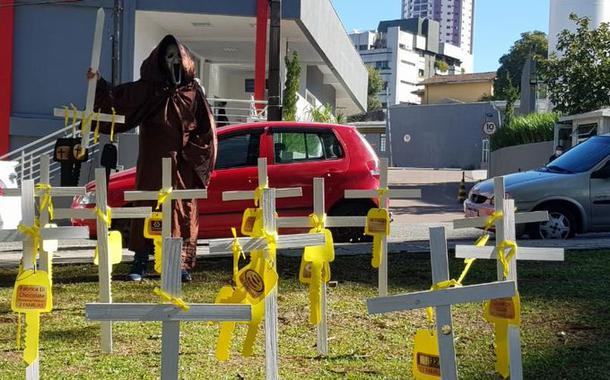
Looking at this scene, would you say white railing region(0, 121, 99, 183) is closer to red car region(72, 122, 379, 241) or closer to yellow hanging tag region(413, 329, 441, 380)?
red car region(72, 122, 379, 241)

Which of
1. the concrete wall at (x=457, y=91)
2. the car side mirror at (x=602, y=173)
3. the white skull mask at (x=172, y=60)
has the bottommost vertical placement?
the car side mirror at (x=602, y=173)

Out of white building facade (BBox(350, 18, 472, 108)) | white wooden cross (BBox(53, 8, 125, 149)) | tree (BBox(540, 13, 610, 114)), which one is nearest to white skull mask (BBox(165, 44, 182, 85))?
white wooden cross (BBox(53, 8, 125, 149))

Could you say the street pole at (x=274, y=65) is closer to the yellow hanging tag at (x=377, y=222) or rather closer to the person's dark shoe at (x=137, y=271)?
→ the person's dark shoe at (x=137, y=271)

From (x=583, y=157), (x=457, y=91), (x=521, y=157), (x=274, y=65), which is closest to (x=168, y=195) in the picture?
(x=583, y=157)

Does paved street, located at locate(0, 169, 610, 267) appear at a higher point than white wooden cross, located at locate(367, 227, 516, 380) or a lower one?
lower

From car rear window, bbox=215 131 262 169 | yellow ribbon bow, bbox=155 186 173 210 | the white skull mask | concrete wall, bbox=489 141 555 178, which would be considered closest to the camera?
yellow ribbon bow, bbox=155 186 173 210

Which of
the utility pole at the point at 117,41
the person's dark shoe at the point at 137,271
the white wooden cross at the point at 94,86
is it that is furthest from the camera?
the utility pole at the point at 117,41

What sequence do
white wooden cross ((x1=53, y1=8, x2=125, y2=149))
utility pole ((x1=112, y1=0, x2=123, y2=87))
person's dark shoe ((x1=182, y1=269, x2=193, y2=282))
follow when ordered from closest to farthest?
white wooden cross ((x1=53, y1=8, x2=125, y2=149)) → person's dark shoe ((x1=182, y1=269, x2=193, y2=282)) → utility pole ((x1=112, y1=0, x2=123, y2=87))

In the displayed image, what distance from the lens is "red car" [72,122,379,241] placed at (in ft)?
31.3

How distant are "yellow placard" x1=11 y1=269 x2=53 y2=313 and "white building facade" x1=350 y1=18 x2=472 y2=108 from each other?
106 meters

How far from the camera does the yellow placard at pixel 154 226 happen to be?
5328 millimetres

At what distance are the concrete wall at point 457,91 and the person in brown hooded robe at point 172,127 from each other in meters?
78.5

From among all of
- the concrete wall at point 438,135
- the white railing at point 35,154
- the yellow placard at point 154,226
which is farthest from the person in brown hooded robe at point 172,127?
the concrete wall at point 438,135

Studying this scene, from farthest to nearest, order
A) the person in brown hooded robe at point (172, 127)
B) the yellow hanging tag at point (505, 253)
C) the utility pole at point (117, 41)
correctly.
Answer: the utility pole at point (117, 41)
the person in brown hooded robe at point (172, 127)
the yellow hanging tag at point (505, 253)
